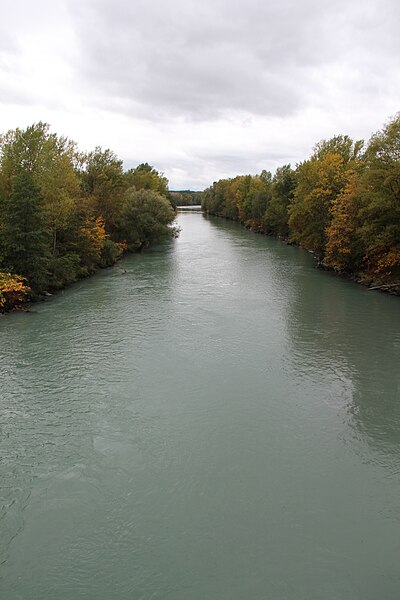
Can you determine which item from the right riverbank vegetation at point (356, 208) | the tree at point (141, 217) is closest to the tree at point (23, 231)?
the right riverbank vegetation at point (356, 208)

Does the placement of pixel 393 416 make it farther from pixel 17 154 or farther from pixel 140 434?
pixel 17 154

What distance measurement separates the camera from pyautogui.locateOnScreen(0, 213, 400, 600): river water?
7578mm

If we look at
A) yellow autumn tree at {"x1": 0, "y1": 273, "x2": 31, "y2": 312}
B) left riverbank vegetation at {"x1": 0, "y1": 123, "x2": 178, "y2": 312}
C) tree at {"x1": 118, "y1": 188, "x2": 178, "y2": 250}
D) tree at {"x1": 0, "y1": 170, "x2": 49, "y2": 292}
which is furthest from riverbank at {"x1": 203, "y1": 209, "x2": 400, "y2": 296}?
yellow autumn tree at {"x1": 0, "y1": 273, "x2": 31, "y2": 312}

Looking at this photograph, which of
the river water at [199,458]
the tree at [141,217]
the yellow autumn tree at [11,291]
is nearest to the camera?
the river water at [199,458]

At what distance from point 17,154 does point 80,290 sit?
9.55 metres

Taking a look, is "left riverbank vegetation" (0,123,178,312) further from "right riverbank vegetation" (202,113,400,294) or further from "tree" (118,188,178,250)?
"right riverbank vegetation" (202,113,400,294)

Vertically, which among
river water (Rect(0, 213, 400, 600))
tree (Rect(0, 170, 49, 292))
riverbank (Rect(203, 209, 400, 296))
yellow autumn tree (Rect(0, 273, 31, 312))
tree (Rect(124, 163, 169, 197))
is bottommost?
river water (Rect(0, 213, 400, 600))

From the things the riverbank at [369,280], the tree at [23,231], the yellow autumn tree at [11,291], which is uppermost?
the tree at [23,231]

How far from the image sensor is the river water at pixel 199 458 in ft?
24.9

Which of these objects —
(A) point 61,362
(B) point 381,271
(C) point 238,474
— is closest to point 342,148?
(B) point 381,271

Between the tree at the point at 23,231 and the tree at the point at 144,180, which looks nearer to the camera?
the tree at the point at 23,231

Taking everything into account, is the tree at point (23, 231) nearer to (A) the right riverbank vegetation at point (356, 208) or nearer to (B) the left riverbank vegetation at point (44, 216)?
(B) the left riverbank vegetation at point (44, 216)

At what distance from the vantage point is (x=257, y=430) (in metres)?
12.0

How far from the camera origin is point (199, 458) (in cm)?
1074
